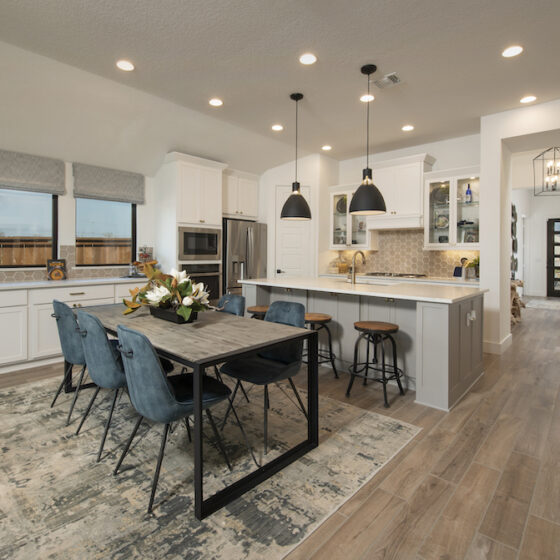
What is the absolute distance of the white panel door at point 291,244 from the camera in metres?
6.23

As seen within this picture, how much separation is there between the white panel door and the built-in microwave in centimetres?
117

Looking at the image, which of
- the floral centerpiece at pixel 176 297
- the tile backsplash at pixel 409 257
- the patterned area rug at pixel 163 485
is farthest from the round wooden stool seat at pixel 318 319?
the tile backsplash at pixel 409 257

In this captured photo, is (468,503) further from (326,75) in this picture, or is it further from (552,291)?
(552,291)

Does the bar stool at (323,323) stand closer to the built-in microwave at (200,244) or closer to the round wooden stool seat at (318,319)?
the round wooden stool seat at (318,319)

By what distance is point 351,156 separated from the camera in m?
6.31

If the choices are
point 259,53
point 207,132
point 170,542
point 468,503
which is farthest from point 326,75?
point 170,542

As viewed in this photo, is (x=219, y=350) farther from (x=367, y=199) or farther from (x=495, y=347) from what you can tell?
(x=495, y=347)

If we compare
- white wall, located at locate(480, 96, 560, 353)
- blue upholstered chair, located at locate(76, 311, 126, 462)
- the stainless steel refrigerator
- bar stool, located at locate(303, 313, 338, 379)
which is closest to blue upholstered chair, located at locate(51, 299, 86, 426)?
blue upholstered chair, located at locate(76, 311, 126, 462)

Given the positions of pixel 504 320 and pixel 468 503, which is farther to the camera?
pixel 504 320

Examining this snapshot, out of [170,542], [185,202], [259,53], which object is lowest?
[170,542]

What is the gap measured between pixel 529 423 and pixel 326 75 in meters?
3.35

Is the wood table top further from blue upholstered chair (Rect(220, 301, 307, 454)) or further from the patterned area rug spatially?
the patterned area rug

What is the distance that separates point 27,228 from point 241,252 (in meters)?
2.81

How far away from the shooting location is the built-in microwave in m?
5.05
